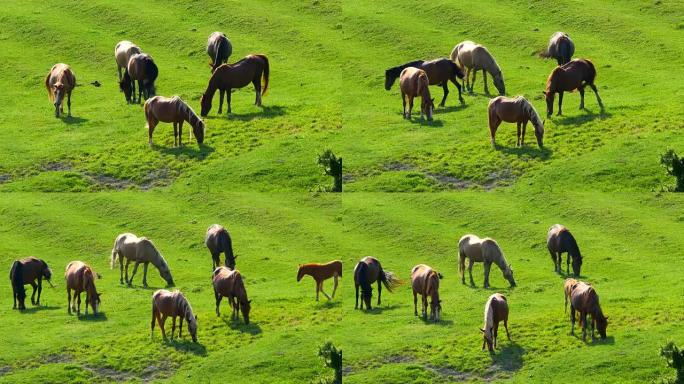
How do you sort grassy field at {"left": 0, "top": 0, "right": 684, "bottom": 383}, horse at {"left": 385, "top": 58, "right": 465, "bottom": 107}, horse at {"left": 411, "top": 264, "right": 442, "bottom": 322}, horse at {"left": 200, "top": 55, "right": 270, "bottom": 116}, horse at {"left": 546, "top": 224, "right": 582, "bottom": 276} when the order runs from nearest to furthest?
grassy field at {"left": 0, "top": 0, "right": 684, "bottom": 383}
horse at {"left": 411, "top": 264, "right": 442, "bottom": 322}
horse at {"left": 546, "top": 224, "right": 582, "bottom": 276}
horse at {"left": 200, "top": 55, "right": 270, "bottom": 116}
horse at {"left": 385, "top": 58, "right": 465, "bottom": 107}

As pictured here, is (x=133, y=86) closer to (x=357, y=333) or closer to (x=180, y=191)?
(x=180, y=191)

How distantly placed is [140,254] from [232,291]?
20.5ft

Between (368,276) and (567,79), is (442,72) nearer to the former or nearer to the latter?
(567,79)

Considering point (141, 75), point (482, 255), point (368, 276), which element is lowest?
point (368, 276)

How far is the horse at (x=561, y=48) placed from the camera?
234 ft

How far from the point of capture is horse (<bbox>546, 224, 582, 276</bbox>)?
190 feet

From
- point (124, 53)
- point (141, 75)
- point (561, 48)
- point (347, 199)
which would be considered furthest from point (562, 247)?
point (124, 53)

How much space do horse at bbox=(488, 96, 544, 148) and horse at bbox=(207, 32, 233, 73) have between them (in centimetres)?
1499

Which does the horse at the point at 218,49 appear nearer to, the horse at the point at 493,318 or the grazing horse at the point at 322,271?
the grazing horse at the point at 322,271

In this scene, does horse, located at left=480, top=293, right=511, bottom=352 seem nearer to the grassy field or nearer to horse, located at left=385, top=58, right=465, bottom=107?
the grassy field

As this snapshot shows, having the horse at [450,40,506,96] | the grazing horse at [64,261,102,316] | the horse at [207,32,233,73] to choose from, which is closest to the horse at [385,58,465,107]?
the horse at [450,40,506,96]

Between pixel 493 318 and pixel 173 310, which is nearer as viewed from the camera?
pixel 493 318

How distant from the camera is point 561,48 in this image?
71.2 m

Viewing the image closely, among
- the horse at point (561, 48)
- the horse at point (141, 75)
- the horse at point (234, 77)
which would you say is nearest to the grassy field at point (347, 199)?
the horse at point (234, 77)
